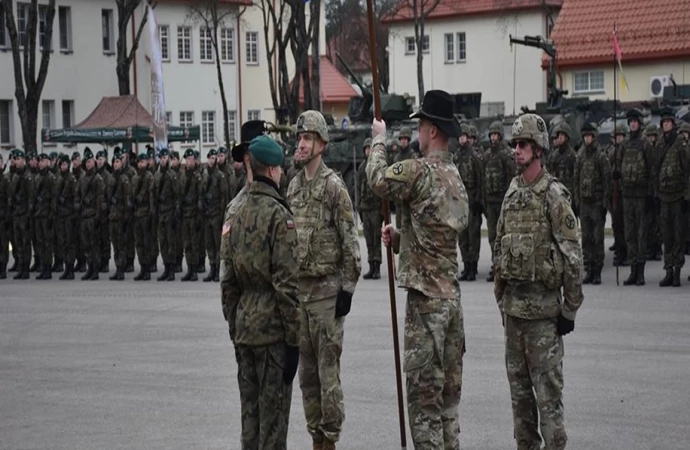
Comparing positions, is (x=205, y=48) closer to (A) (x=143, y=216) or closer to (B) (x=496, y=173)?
(A) (x=143, y=216)

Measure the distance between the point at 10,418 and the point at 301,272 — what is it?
10.8 feet

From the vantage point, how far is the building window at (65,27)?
57.0 meters

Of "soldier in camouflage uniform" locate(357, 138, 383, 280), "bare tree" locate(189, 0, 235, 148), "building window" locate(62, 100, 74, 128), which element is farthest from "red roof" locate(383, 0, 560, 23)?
"soldier in camouflage uniform" locate(357, 138, 383, 280)

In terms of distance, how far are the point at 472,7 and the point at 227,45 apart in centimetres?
1292

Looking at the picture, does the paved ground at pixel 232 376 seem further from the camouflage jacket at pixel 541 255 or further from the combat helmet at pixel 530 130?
the combat helmet at pixel 530 130

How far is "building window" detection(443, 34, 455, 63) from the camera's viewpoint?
7100cm

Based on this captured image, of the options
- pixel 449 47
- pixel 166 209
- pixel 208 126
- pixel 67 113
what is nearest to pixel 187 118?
pixel 208 126

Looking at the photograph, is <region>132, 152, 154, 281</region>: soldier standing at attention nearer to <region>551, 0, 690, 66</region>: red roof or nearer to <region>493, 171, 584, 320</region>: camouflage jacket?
<region>493, 171, 584, 320</region>: camouflage jacket

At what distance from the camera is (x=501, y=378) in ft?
40.6

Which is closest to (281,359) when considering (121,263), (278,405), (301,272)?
(278,405)

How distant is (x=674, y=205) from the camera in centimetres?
1945

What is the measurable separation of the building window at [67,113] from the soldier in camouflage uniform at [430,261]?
5022 cm

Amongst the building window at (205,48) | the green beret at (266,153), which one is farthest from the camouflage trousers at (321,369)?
the building window at (205,48)

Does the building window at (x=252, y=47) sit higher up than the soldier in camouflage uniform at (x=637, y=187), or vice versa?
the building window at (x=252, y=47)
